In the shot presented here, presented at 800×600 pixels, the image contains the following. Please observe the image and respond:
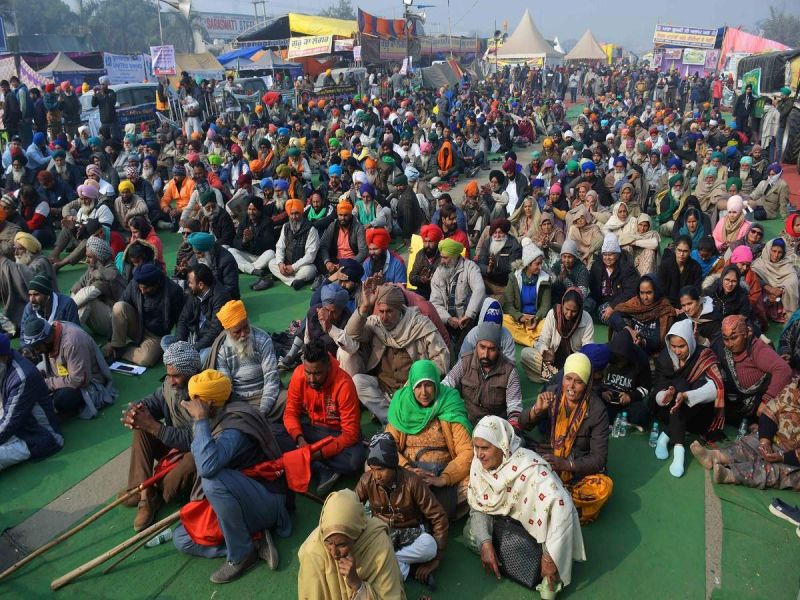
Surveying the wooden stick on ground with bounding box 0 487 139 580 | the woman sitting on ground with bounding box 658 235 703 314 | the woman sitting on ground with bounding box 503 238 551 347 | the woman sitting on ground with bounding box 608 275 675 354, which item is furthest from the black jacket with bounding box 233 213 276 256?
the wooden stick on ground with bounding box 0 487 139 580

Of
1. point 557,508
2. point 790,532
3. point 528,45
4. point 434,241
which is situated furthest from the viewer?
point 528,45

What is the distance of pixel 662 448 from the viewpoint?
4477 mm

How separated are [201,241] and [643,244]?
16.0ft

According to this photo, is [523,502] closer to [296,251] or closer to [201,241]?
[201,241]

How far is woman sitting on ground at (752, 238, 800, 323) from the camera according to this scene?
632 centimetres

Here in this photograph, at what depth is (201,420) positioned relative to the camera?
11.1 ft

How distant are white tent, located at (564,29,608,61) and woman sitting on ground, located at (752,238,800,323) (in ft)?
127

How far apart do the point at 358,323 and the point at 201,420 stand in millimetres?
1696

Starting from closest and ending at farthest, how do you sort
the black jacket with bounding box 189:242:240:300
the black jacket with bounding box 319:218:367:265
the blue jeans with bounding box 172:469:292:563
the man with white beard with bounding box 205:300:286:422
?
→ the blue jeans with bounding box 172:469:292:563, the man with white beard with bounding box 205:300:286:422, the black jacket with bounding box 189:242:240:300, the black jacket with bounding box 319:218:367:265

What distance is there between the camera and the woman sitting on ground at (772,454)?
13.4 ft

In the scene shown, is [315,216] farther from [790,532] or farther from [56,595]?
[790,532]

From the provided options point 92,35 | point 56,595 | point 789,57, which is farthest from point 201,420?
point 92,35

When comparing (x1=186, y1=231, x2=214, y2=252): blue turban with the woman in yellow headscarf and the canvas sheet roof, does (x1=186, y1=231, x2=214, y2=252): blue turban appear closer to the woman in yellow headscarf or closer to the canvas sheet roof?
the woman in yellow headscarf

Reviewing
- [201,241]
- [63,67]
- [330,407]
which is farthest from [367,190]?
[63,67]
